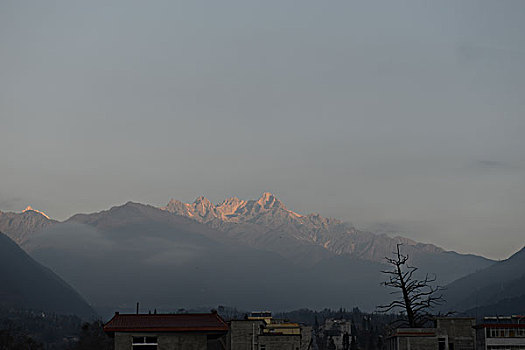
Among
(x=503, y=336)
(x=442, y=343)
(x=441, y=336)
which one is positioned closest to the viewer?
(x=503, y=336)

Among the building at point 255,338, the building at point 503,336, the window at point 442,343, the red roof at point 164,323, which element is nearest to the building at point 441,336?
the window at point 442,343

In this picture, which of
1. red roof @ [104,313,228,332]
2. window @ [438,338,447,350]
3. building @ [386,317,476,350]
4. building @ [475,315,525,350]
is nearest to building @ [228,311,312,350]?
building @ [386,317,476,350]

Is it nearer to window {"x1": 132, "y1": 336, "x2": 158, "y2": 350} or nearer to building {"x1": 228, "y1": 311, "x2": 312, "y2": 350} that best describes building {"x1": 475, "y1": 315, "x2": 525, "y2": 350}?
building {"x1": 228, "y1": 311, "x2": 312, "y2": 350}

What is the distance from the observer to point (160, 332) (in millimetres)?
86125

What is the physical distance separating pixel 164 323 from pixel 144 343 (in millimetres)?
3161

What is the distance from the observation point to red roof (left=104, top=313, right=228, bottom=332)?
8581 centimetres

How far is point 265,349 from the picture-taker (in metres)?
110

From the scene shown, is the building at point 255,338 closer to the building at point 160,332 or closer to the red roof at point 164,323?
the red roof at point 164,323

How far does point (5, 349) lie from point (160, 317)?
11451 centimetres

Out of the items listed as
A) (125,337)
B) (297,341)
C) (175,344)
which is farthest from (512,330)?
(125,337)

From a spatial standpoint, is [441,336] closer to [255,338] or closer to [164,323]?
[255,338]

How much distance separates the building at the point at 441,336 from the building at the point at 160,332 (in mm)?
22652

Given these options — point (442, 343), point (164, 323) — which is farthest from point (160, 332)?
point (442, 343)

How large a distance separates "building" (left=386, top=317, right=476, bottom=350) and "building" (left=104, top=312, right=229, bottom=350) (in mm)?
22652
